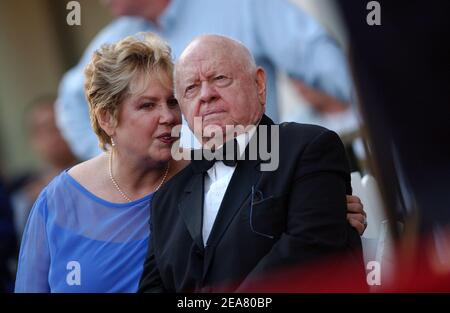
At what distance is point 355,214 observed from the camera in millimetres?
2631

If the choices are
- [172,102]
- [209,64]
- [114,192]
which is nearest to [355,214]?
[209,64]

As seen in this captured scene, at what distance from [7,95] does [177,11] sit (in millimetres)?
1049

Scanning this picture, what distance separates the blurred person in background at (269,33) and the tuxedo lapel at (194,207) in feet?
3.66

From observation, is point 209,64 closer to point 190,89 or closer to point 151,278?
point 190,89

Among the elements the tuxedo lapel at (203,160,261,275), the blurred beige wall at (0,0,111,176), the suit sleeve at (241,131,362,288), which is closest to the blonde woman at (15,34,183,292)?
the tuxedo lapel at (203,160,261,275)

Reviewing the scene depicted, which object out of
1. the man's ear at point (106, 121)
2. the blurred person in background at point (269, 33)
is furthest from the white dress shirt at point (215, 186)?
the blurred person in background at point (269, 33)

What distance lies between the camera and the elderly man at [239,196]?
2502mm

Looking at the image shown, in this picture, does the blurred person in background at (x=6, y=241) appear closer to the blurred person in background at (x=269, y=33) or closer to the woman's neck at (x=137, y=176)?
the blurred person in background at (x=269, y=33)

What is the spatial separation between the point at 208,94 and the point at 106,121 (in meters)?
0.52

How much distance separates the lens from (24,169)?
4602 millimetres

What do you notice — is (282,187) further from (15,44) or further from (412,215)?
(15,44)
